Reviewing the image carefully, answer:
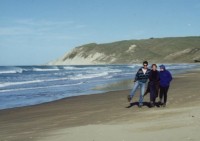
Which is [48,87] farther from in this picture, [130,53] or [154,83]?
[130,53]

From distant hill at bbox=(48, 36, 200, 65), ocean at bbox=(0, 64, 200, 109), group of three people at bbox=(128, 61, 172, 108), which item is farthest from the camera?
distant hill at bbox=(48, 36, 200, 65)

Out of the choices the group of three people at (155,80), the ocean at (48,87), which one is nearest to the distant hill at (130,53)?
the ocean at (48,87)

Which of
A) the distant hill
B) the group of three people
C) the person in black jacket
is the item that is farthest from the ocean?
the distant hill

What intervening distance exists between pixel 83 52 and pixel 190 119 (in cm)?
18528

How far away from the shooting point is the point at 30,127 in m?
11.3

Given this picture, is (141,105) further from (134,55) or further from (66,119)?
(134,55)

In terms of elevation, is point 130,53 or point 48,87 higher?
point 130,53

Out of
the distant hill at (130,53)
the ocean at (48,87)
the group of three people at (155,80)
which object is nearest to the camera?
the group of three people at (155,80)

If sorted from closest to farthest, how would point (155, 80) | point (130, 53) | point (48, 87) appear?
point (155, 80) → point (48, 87) → point (130, 53)

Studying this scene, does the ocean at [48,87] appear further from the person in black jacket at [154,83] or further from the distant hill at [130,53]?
the distant hill at [130,53]

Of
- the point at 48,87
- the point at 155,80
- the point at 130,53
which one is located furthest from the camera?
the point at 130,53

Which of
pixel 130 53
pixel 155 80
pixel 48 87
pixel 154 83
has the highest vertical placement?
pixel 130 53

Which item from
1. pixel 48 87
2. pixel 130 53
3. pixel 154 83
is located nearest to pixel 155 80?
pixel 154 83

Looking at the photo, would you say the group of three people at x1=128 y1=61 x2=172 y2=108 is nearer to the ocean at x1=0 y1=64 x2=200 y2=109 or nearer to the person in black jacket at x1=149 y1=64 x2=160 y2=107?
the person in black jacket at x1=149 y1=64 x2=160 y2=107
